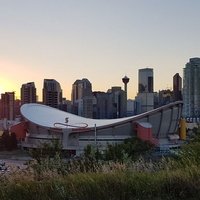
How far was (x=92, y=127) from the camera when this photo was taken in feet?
202

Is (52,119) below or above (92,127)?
above

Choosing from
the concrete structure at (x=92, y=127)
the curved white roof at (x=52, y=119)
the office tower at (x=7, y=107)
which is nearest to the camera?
the concrete structure at (x=92, y=127)

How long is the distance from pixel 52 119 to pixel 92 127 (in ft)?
32.3

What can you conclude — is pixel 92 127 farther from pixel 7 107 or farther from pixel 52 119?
pixel 7 107

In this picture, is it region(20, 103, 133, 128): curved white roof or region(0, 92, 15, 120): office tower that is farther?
region(0, 92, 15, 120): office tower

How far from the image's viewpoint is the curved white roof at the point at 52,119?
212ft

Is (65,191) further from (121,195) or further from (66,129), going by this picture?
(66,129)

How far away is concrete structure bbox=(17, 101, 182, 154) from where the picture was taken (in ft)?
200

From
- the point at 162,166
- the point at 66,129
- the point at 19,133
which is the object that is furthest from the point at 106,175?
the point at 19,133

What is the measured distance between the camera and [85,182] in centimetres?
499

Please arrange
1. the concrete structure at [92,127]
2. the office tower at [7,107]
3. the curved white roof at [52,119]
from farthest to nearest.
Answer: the office tower at [7,107]
the curved white roof at [52,119]
the concrete structure at [92,127]

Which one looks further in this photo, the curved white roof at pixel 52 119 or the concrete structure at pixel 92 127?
the curved white roof at pixel 52 119

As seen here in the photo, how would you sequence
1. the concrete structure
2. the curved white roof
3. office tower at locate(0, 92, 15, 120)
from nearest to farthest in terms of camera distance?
→ 1. the concrete structure
2. the curved white roof
3. office tower at locate(0, 92, 15, 120)

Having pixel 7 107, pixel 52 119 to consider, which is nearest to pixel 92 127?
pixel 52 119
